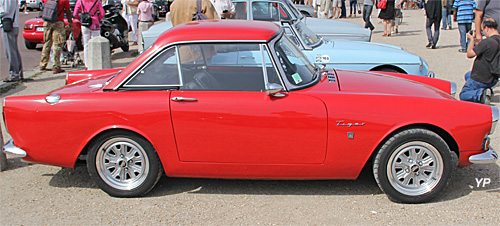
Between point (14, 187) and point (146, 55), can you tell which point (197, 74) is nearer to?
point (146, 55)

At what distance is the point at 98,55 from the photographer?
8969 mm

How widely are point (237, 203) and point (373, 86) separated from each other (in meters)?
1.68

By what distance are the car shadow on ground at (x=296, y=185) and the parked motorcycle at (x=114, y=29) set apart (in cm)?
839

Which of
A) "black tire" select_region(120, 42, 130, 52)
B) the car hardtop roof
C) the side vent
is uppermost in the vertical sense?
the car hardtop roof

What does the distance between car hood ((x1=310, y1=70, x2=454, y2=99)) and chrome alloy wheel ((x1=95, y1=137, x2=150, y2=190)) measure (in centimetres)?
168

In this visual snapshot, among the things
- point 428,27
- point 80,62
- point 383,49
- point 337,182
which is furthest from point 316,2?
point 337,182

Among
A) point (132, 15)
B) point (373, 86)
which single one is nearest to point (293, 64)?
point (373, 86)

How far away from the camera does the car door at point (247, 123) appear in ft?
13.3

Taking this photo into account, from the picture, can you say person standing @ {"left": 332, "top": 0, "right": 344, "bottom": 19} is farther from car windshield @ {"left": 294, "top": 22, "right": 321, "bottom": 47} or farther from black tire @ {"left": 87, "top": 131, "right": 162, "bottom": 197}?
black tire @ {"left": 87, "top": 131, "right": 162, "bottom": 197}

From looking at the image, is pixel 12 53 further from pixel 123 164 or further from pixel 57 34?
pixel 123 164

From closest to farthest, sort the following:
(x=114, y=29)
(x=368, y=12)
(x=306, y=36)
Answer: (x=306, y=36)
(x=114, y=29)
(x=368, y=12)

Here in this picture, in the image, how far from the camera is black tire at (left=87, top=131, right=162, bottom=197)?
421 centimetres

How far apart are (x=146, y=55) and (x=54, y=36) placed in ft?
22.2

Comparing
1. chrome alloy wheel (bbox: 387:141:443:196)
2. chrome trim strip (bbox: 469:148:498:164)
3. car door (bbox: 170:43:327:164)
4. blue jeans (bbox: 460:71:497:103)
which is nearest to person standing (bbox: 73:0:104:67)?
car door (bbox: 170:43:327:164)
